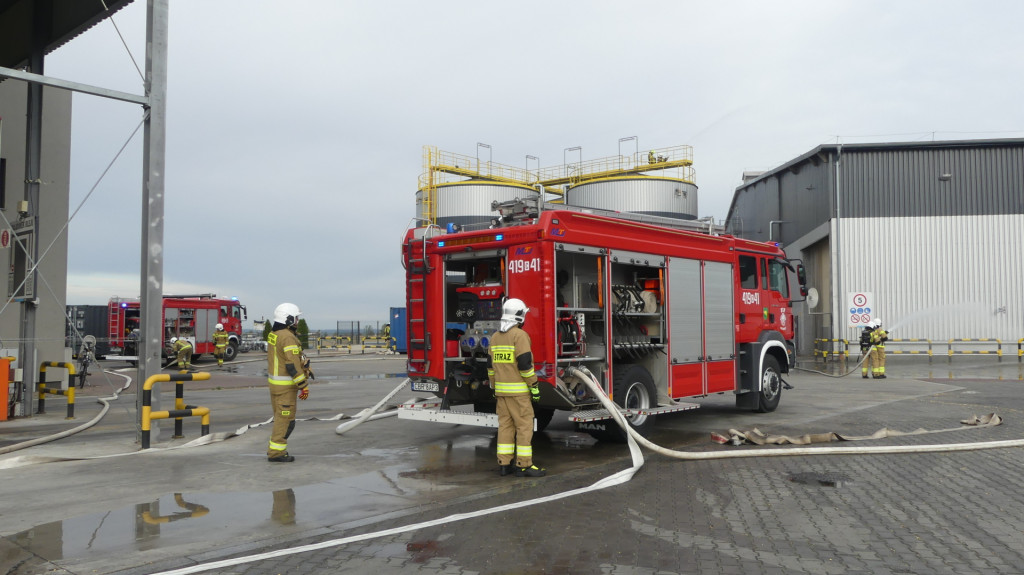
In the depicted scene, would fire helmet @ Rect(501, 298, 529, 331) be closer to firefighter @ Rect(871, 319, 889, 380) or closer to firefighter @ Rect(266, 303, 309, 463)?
firefighter @ Rect(266, 303, 309, 463)

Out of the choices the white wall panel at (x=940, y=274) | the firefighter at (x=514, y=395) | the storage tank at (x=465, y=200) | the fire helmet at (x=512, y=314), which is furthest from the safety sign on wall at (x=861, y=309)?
the firefighter at (x=514, y=395)

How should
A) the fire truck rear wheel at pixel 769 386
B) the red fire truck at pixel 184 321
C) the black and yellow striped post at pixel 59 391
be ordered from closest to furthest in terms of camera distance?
the black and yellow striped post at pixel 59 391
the fire truck rear wheel at pixel 769 386
the red fire truck at pixel 184 321

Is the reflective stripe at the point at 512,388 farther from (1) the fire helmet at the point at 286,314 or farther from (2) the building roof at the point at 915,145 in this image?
(2) the building roof at the point at 915,145

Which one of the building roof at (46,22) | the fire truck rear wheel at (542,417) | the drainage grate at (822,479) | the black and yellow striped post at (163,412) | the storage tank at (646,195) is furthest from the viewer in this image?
the storage tank at (646,195)

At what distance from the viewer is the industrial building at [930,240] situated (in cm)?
2958

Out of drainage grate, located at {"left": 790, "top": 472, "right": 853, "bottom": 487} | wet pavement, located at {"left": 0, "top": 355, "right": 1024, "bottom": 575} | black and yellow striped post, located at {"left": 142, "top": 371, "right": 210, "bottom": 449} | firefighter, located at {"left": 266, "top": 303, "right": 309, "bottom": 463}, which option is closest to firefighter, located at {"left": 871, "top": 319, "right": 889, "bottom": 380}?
wet pavement, located at {"left": 0, "top": 355, "right": 1024, "bottom": 575}

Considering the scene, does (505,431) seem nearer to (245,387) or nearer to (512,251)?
(512,251)

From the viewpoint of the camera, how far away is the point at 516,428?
25.2ft

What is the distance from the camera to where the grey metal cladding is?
97.9 feet

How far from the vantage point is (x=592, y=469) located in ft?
26.5

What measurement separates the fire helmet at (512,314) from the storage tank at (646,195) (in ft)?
92.2

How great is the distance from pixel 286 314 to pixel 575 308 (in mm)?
3321

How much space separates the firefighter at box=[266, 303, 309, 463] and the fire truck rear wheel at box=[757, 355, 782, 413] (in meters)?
7.61

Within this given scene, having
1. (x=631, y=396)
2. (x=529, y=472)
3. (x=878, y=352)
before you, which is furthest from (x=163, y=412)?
(x=878, y=352)
